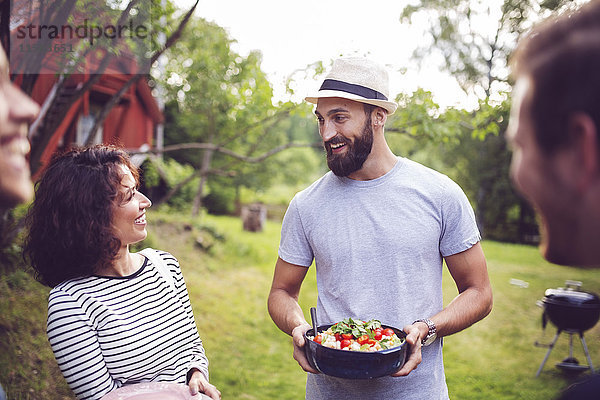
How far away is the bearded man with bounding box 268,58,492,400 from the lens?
212cm

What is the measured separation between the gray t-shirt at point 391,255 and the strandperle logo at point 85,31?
279 centimetres

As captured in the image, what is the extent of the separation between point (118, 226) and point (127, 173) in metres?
0.22

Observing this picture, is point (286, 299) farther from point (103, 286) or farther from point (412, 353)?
point (103, 286)

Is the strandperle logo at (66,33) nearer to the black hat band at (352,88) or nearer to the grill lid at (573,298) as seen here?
the black hat band at (352,88)

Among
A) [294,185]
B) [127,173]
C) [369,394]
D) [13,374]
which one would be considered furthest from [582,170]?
[294,185]

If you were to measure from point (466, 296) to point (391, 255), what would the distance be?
0.35 meters

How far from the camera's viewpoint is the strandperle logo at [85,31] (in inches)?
150

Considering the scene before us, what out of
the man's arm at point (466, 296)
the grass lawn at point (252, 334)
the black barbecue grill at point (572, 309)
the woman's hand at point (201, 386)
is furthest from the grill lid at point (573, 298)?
the woman's hand at point (201, 386)

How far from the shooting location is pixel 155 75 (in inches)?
326

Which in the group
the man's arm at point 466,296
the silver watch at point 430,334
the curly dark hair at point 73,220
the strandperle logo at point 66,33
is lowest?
the silver watch at point 430,334

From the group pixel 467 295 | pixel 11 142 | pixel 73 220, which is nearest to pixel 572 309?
pixel 467 295

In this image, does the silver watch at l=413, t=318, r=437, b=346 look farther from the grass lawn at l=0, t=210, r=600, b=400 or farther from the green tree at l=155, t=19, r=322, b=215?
the green tree at l=155, t=19, r=322, b=215

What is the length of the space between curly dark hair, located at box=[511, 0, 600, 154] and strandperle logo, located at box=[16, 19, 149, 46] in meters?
3.76

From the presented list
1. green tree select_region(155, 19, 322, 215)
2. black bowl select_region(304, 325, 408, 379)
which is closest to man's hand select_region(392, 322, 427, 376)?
black bowl select_region(304, 325, 408, 379)
